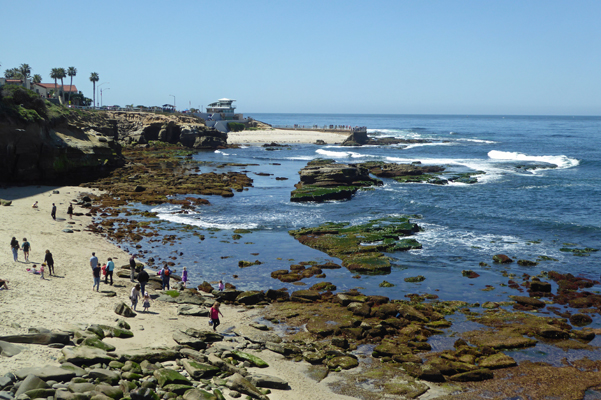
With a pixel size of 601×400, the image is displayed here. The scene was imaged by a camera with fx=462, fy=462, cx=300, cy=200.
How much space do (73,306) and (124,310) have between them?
1.99m

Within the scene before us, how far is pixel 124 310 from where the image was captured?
18.6 m

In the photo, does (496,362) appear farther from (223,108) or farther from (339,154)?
(223,108)

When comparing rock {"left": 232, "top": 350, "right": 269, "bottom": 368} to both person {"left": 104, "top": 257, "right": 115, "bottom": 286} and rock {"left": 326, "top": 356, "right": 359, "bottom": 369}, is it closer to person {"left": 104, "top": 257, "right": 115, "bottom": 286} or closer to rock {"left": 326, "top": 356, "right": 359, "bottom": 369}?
rock {"left": 326, "top": 356, "right": 359, "bottom": 369}

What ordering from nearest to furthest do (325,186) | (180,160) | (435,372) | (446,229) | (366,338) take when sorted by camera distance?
1. (435,372)
2. (366,338)
3. (446,229)
4. (325,186)
5. (180,160)

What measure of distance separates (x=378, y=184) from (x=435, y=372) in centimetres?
3972

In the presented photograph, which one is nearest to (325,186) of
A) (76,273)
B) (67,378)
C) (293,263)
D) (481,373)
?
(293,263)

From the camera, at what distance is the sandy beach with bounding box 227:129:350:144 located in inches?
4493

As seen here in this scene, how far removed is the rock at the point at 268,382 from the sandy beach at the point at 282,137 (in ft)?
319

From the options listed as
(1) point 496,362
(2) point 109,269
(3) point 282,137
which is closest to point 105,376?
(2) point 109,269

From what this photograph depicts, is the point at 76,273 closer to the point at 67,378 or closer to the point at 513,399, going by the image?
the point at 67,378

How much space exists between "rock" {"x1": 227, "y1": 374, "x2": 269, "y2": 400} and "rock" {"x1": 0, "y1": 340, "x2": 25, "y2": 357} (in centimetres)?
617

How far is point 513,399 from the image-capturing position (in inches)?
578

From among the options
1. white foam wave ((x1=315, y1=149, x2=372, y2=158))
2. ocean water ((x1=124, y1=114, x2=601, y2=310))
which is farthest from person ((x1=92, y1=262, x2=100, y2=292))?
white foam wave ((x1=315, y1=149, x2=372, y2=158))

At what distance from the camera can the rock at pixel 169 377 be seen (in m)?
13.1
